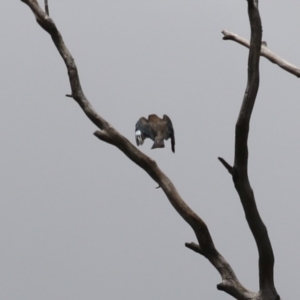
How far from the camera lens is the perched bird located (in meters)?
6.29

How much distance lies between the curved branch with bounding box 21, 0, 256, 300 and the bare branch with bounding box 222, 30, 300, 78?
66.4 inches

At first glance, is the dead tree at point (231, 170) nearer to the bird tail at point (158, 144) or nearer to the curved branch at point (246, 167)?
the curved branch at point (246, 167)

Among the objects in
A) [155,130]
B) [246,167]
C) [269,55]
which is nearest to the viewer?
[246,167]

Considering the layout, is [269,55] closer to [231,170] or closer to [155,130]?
[155,130]

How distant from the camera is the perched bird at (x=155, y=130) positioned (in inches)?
248

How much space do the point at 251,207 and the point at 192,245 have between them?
48 centimetres

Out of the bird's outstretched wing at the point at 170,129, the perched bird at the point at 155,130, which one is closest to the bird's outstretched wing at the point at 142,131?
the perched bird at the point at 155,130

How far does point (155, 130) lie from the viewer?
20.9 ft

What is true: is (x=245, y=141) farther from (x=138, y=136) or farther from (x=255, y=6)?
(x=138, y=136)

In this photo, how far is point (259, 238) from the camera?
500 cm

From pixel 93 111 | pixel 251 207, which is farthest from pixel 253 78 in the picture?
pixel 93 111

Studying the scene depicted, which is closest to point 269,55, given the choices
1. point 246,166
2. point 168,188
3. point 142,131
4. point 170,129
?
point 170,129

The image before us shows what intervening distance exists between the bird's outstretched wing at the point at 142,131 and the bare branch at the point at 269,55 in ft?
2.99

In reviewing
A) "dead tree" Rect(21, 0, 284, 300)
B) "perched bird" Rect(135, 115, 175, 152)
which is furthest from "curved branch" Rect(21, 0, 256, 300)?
"perched bird" Rect(135, 115, 175, 152)
